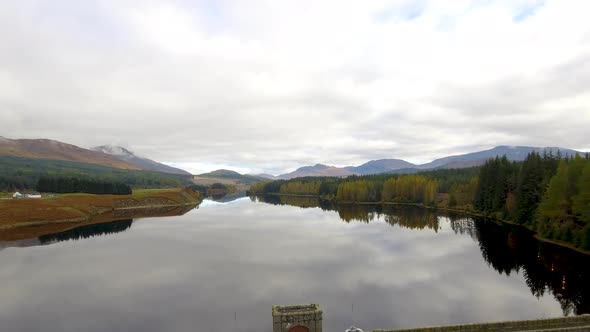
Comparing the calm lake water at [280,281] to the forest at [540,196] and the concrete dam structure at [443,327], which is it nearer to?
the forest at [540,196]

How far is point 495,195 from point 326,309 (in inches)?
4393

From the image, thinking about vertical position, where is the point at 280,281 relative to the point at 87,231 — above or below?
below

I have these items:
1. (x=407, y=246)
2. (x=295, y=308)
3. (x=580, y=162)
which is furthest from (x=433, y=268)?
(x=580, y=162)

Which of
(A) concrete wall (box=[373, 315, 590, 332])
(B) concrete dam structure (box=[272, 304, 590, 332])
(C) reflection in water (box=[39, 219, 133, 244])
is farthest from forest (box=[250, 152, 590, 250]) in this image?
(C) reflection in water (box=[39, 219, 133, 244])

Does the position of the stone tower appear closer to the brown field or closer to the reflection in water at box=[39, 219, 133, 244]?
the reflection in water at box=[39, 219, 133, 244]

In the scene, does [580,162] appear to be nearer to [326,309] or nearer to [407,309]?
[407,309]

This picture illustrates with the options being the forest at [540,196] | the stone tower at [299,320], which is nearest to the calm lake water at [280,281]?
the forest at [540,196]

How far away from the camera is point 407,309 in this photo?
41.0 m

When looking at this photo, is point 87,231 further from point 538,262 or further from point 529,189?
point 529,189

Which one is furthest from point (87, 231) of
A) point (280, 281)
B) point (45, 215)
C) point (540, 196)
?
point (540, 196)

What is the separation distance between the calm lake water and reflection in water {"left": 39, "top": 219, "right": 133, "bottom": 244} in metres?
4.77

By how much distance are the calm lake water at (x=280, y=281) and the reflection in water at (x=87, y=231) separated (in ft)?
15.7

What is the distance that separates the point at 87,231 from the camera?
370 ft

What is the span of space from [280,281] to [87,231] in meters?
90.2
